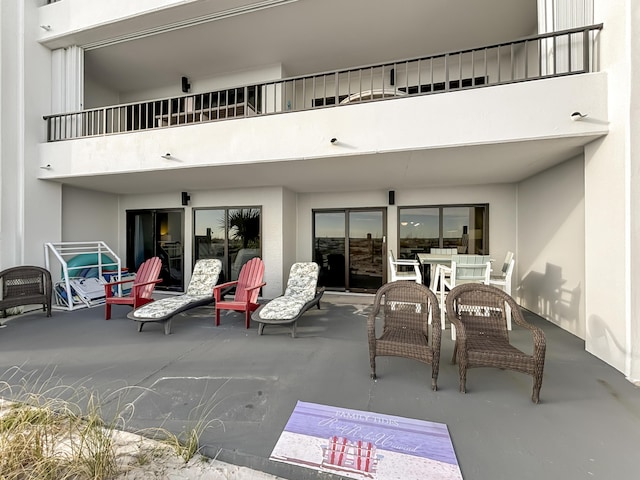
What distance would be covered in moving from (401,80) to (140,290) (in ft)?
23.8

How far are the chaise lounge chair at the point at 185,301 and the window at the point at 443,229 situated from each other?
4.26 m

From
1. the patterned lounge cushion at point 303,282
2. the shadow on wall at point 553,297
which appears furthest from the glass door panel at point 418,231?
the patterned lounge cushion at point 303,282

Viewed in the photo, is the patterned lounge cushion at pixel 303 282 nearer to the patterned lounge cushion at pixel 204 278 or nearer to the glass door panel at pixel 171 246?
the patterned lounge cushion at pixel 204 278

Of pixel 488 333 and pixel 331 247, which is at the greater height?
pixel 331 247

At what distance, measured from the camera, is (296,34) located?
567 centimetres

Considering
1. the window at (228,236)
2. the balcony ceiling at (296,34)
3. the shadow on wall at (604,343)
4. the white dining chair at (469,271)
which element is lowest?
the shadow on wall at (604,343)

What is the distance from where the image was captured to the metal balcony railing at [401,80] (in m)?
3.54

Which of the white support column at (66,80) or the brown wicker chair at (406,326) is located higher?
the white support column at (66,80)

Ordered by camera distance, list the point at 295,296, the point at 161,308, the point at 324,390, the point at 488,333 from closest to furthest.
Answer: the point at 324,390 → the point at 488,333 → the point at 161,308 → the point at 295,296

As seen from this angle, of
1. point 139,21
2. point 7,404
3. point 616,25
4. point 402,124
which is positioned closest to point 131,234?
point 139,21

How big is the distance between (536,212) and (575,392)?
3.45m

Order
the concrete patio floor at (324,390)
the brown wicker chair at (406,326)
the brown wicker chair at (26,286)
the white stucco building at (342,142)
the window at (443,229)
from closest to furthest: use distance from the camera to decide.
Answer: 1. the concrete patio floor at (324,390)
2. the brown wicker chair at (406,326)
3. the white stucco building at (342,142)
4. the brown wicker chair at (26,286)
5. the window at (443,229)

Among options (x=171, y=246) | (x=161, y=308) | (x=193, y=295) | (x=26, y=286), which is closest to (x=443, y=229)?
(x=193, y=295)

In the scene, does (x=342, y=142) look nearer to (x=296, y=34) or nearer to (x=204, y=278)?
(x=296, y=34)
